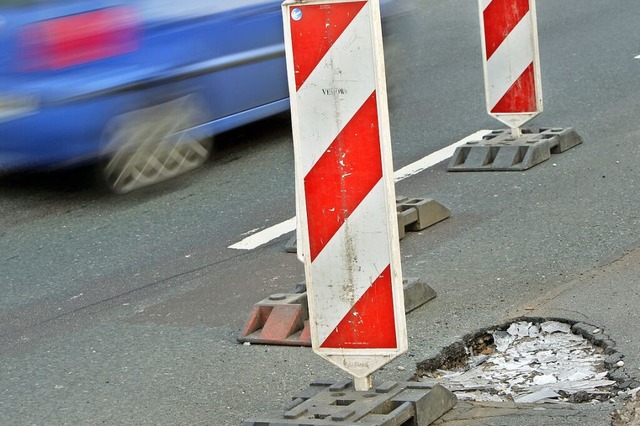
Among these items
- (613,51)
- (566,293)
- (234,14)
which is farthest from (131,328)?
(613,51)

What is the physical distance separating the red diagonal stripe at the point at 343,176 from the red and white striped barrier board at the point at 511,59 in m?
4.17

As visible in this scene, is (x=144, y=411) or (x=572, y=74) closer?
(x=144, y=411)

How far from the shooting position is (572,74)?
1136cm

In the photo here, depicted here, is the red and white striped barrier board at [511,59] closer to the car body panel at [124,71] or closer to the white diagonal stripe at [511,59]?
the white diagonal stripe at [511,59]

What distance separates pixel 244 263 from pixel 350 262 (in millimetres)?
2685

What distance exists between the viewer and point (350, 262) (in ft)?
14.8

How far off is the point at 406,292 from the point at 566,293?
0.73 metres

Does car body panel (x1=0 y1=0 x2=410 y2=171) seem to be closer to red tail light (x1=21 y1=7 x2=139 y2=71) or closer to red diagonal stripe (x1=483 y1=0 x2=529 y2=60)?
red tail light (x1=21 y1=7 x2=139 y2=71)

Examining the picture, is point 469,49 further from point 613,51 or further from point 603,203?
point 603,203

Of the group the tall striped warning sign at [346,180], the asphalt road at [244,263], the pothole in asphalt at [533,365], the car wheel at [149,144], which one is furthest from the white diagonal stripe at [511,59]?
the tall striped warning sign at [346,180]

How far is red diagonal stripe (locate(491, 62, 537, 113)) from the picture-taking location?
8539 mm

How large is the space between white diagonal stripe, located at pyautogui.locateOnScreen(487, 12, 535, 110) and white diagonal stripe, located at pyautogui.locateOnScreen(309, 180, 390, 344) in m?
4.23

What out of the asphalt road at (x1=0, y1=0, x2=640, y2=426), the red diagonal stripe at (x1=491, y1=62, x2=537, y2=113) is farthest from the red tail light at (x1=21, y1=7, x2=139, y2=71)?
the red diagonal stripe at (x1=491, y1=62, x2=537, y2=113)

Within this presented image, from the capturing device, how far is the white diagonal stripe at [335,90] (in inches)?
171
